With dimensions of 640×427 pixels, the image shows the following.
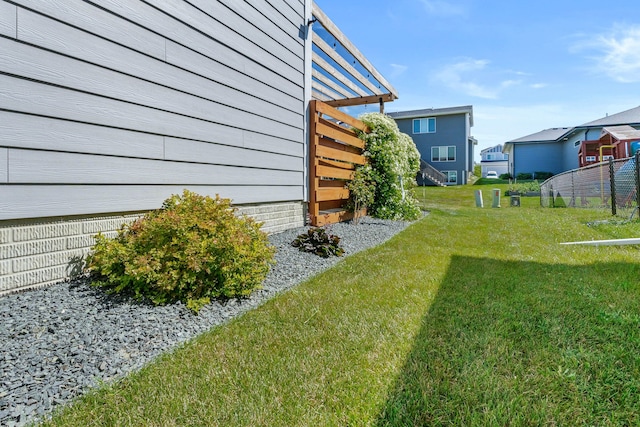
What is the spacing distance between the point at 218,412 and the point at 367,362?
73 centimetres

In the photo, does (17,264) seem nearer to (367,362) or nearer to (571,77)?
(367,362)

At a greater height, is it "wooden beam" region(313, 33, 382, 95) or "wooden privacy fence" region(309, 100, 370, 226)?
"wooden beam" region(313, 33, 382, 95)

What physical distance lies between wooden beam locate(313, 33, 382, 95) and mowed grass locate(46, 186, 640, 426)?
5324mm

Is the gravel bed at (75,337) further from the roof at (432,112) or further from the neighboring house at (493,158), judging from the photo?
the neighboring house at (493,158)

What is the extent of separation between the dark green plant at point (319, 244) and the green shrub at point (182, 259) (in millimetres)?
1310

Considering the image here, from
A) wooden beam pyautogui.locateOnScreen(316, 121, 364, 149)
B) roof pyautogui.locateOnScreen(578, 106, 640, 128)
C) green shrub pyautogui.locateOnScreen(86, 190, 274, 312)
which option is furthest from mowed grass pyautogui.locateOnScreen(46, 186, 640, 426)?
roof pyautogui.locateOnScreen(578, 106, 640, 128)

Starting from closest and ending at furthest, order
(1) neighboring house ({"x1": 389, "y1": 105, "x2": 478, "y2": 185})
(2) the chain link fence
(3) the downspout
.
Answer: (3) the downspout → (2) the chain link fence → (1) neighboring house ({"x1": 389, "y1": 105, "x2": 478, "y2": 185})

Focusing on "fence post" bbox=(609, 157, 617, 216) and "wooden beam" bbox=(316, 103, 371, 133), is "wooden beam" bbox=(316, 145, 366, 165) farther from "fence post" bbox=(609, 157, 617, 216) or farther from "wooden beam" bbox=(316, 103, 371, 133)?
"fence post" bbox=(609, 157, 617, 216)

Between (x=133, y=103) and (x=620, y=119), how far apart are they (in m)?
25.8

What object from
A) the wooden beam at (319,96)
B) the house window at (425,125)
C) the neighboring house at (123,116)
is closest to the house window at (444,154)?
the house window at (425,125)

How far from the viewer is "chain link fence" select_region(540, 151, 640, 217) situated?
6914 mm

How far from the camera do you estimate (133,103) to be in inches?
110

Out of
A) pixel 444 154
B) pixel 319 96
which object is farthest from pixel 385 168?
pixel 444 154

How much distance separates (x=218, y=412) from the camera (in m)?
1.29
